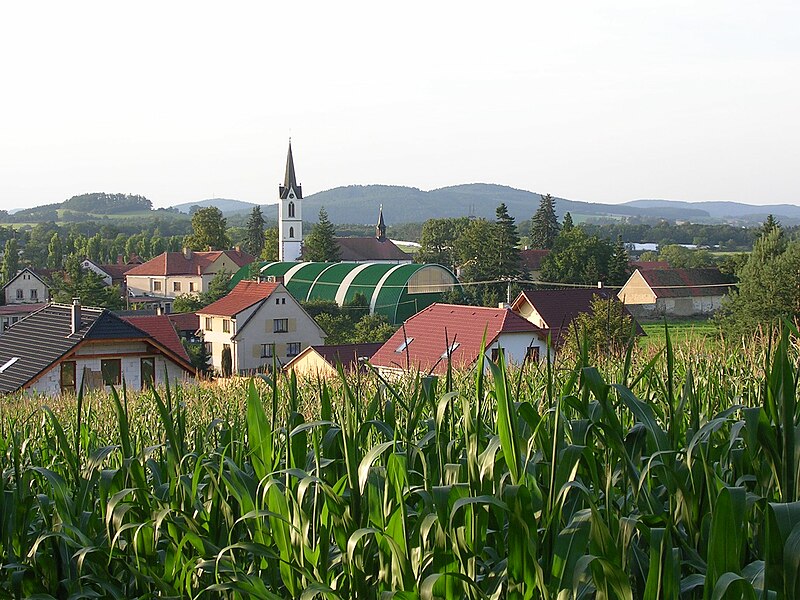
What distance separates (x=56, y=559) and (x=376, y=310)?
47.2m

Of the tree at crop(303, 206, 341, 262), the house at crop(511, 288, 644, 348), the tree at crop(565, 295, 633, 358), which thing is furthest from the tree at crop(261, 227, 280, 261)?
the tree at crop(565, 295, 633, 358)

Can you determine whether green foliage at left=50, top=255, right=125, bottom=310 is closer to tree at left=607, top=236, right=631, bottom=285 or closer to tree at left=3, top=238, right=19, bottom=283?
tree at left=607, top=236, right=631, bottom=285

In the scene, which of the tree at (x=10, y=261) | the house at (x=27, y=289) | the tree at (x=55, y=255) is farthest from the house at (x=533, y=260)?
the tree at (x=55, y=255)

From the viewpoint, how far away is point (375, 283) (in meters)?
51.5

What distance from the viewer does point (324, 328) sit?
143 feet

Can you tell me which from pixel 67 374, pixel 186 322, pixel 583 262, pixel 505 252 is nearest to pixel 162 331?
pixel 67 374

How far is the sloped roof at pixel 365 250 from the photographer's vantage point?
305 ft

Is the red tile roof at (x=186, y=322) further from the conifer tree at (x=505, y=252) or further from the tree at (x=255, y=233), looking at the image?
the tree at (x=255, y=233)

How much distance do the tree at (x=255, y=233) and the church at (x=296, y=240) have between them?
38.8ft

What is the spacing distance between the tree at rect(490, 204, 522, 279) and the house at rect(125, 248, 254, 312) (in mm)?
20740

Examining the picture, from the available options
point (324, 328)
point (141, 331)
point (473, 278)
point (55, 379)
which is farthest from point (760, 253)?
point (473, 278)

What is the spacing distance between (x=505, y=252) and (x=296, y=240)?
28502 millimetres

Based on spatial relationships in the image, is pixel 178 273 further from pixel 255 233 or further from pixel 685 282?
pixel 685 282

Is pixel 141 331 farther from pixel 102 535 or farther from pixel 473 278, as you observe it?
pixel 473 278
